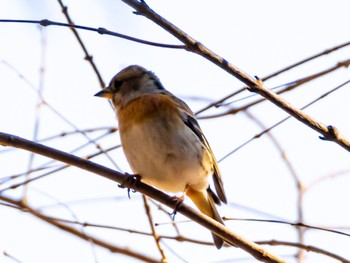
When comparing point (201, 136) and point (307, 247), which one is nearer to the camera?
point (307, 247)

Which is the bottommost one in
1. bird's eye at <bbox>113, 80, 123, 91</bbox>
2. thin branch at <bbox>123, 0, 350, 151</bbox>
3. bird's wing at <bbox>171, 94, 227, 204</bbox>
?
thin branch at <bbox>123, 0, 350, 151</bbox>

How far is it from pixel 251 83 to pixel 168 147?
1693 millimetres

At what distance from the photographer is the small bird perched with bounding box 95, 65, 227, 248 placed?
164 inches

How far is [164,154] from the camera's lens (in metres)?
4.16

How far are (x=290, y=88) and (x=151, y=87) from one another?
5.80ft

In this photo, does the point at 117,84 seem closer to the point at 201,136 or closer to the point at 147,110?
the point at 147,110

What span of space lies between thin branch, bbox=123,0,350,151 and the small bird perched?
168cm

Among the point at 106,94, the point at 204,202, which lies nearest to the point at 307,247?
the point at 204,202

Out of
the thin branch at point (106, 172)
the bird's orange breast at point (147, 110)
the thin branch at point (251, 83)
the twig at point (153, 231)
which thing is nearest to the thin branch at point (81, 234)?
the twig at point (153, 231)

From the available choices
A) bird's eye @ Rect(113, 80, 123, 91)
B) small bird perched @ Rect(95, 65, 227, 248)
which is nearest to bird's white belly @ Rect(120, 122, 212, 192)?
small bird perched @ Rect(95, 65, 227, 248)

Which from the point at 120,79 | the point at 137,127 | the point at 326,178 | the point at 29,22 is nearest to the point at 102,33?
the point at 29,22

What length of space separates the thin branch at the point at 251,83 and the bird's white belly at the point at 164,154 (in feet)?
5.49

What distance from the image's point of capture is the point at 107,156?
421 cm

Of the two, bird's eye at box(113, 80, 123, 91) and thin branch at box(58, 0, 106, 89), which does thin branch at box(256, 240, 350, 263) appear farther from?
bird's eye at box(113, 80, 123, 91)
